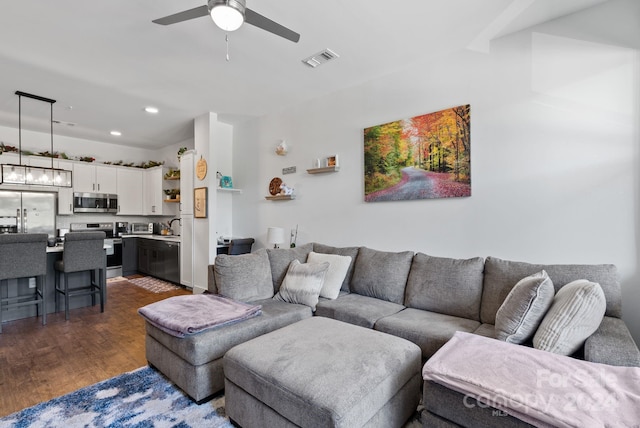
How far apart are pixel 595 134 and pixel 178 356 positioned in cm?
337

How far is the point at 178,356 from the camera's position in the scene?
209cm

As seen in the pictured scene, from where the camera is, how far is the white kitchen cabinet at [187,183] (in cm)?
487

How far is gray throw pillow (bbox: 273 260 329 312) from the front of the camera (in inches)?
109

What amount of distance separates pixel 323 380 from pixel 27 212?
6.26 meters

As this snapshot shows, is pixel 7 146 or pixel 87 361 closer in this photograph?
pixel 87 361

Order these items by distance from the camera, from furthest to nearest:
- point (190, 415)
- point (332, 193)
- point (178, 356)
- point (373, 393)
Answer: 1. point (332, 193)
2. point (178, 356)
3. point (190, 415)
4. point (373, 393)

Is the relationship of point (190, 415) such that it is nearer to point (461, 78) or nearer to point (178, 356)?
point (178, 356)

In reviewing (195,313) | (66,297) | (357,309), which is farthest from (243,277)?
(66,297)

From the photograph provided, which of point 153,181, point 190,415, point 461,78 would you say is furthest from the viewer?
point 153,181

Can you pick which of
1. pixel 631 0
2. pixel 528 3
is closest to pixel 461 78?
pixel 528 3

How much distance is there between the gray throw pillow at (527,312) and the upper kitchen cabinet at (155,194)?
6.05 metres

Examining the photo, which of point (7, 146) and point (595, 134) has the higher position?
point (7, 146)

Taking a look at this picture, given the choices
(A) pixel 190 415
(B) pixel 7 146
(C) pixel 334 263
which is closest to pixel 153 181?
(B) pixel 7 146

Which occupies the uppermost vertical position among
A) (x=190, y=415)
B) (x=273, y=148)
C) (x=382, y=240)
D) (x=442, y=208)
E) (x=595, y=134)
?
(x=273, y=148)
